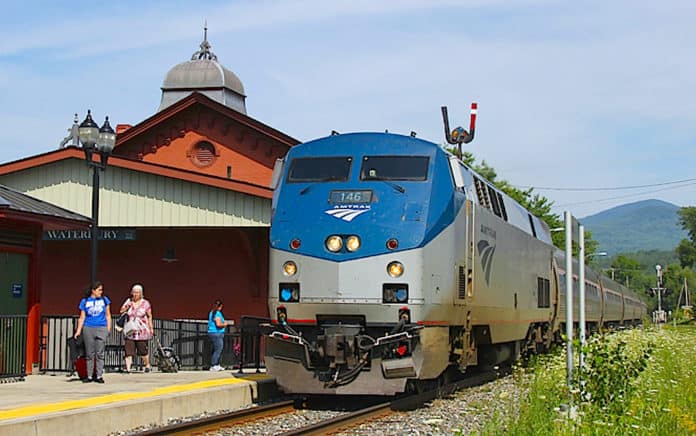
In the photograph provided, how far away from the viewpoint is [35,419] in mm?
9672

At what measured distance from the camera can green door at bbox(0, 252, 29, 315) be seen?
15.4 meters

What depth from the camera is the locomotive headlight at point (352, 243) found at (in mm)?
12539

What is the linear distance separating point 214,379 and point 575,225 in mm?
7806

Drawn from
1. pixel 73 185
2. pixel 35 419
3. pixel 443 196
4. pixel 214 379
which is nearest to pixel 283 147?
pixel 73 185

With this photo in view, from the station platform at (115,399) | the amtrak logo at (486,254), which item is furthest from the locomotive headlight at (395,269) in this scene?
the station platform at (115,399)

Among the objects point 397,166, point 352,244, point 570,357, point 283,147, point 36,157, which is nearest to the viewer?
point 570,357

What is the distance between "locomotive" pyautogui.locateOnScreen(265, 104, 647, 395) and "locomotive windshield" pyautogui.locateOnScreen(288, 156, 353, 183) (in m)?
0.02

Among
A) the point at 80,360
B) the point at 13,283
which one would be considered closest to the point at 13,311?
the point at 13,283

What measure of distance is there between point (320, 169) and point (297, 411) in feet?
11.1

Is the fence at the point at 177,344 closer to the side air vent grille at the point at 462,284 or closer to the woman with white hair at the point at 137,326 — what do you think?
the woman with white hair at the point at 137,326

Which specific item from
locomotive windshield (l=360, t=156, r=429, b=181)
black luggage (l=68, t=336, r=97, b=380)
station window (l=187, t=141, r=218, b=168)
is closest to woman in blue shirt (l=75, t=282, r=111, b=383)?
black luggage (l=68, t=336, r=97, b=380)

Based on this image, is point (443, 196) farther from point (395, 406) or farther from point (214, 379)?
point (214, 379)

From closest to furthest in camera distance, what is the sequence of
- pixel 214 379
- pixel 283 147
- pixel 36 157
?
pixel 214 379 → pixel 36 157 → pixel 283 147

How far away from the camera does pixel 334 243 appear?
12.6 metres
